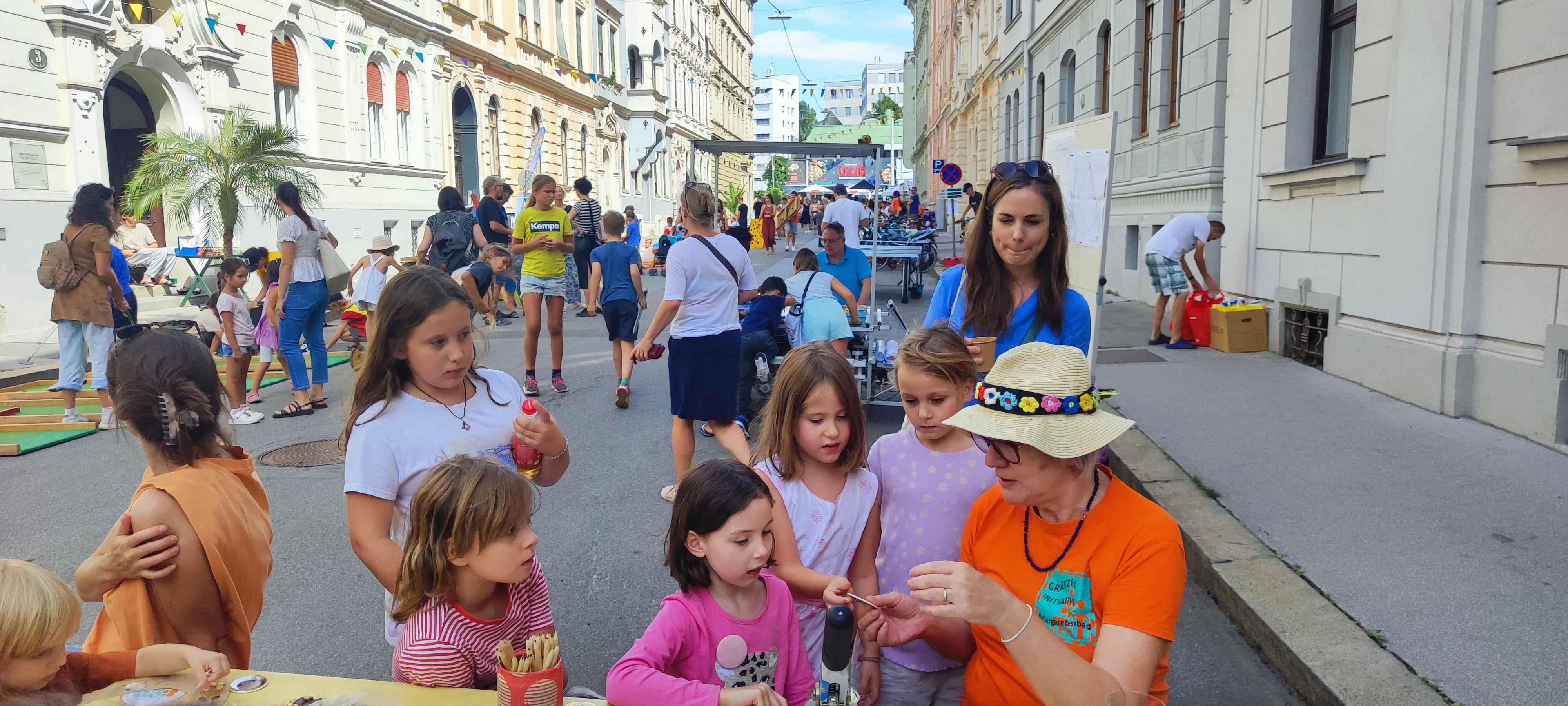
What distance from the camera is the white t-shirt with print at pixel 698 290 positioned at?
5984mm

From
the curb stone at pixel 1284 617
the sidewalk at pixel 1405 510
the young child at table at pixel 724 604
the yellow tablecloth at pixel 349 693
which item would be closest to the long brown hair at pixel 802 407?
the young child at table at pixel 724 604

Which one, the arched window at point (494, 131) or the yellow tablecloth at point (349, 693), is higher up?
the arched window at point (494, 131)

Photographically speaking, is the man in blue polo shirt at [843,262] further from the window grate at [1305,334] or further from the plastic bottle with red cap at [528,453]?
the plastic bottle with red cap at [528,453]

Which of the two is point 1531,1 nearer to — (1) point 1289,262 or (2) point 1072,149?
(2) point 1072,149

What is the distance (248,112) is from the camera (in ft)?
58.4

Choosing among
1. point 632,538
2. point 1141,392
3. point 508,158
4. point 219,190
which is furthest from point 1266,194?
point 508,158

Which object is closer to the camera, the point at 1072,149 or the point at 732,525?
the point at 732,525

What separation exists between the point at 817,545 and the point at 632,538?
270cm

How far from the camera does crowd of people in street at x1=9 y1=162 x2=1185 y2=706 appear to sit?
202 centimetres

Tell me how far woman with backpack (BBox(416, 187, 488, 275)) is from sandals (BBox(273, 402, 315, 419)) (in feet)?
14.3

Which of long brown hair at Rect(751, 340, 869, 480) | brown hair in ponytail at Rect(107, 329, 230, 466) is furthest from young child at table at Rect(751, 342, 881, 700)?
brown hair in ponytail at Rect(107, 329, 230, 466)

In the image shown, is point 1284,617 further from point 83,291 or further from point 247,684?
point 83,291

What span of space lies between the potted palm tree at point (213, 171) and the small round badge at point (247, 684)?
1307cm

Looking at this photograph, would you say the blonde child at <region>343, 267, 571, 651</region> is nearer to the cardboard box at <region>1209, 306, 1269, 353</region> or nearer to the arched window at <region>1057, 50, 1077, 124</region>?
the cardboard box at <region>1209, 306, 1269, 353</region>
